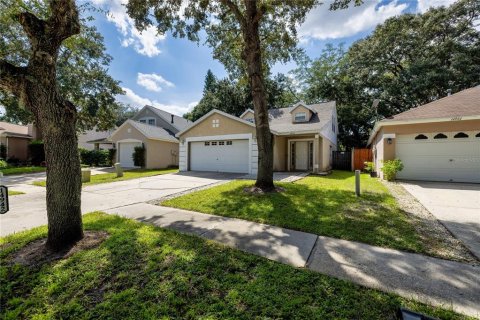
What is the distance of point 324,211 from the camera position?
5.60 metres

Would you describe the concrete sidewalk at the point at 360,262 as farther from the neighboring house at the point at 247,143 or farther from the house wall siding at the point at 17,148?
the house wall siding at the point at 17,148

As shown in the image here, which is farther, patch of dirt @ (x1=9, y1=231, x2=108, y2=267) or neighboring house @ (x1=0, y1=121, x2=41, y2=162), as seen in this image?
neighboring house @ (x1=0, y1=121, x2=41, y2=162)

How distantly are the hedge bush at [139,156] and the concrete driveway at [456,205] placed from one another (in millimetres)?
17767

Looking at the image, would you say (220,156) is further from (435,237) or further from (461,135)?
(461,135)

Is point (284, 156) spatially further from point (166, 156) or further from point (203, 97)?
point (203, 97)

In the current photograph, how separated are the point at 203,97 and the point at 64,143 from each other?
2734 cm

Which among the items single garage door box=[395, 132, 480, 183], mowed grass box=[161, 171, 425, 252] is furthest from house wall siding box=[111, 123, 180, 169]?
single garage door box=[395, 132, 480, 183]

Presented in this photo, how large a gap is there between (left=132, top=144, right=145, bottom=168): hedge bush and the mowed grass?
12484 millimetres

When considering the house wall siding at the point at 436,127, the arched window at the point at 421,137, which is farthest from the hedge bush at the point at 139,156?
the arched window at the point at 421,137

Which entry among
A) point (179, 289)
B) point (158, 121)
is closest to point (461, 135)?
point (179, 289)

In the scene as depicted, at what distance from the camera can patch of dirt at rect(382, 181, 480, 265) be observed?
328cm

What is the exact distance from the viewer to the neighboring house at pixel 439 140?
9.45 m

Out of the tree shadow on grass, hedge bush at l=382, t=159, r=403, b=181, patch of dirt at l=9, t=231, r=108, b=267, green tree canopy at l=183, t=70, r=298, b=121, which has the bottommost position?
patch of dirt at l=9, t=231, r=108, b=267

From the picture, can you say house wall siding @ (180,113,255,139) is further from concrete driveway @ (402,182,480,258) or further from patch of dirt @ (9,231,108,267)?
patch of dirt @ (9,231,108,267)
